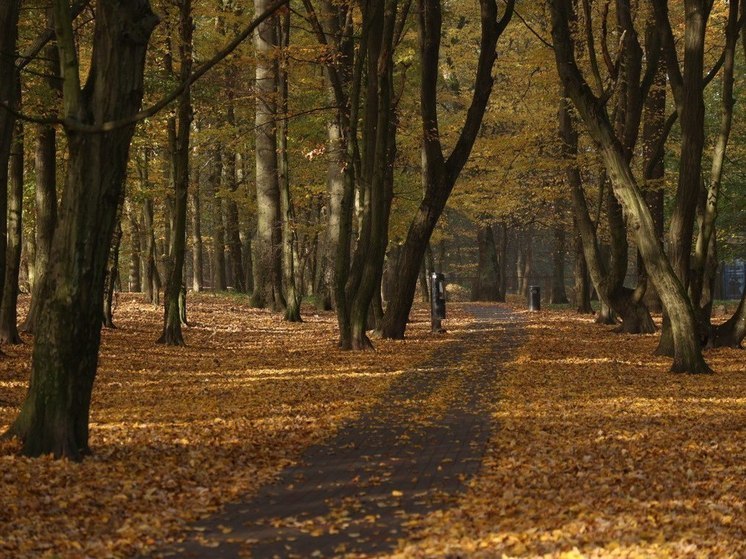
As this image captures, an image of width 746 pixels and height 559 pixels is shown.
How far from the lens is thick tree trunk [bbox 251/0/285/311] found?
2675 centimetres

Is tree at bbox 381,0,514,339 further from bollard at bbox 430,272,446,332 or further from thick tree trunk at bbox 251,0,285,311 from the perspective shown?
thick tree trunk at bbox 251,0,285,311

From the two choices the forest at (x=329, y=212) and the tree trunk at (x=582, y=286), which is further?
the tree trunk at (x=582, y=286)

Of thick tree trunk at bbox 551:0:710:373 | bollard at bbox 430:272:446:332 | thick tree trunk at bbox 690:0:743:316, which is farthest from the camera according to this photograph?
bollard at bbox 430:272:446:332

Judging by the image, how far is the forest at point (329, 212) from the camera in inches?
343

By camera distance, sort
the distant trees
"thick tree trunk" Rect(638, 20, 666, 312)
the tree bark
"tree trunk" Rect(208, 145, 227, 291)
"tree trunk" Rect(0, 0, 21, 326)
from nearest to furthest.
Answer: the distant trees < "tree trunk" Rect(0, 0, 21, 326) < "thick tree trunk" Rect(638, 20, 666, 312) < the tree bark < "tree trunk" Rect(208, 145, 227, 291)

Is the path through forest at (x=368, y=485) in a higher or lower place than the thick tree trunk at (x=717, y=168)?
lower

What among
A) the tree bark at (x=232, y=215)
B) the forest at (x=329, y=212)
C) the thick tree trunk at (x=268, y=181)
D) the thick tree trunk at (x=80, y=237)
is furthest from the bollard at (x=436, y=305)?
the thick tree trunk at (x=80, y=237)

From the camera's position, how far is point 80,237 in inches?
340

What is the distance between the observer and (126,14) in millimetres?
8773

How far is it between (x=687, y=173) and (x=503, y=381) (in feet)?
16.7

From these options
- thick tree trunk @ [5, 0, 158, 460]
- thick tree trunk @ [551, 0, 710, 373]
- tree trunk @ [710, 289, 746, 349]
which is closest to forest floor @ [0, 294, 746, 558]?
thick tree trunk @ [5, 0, 158, 460]

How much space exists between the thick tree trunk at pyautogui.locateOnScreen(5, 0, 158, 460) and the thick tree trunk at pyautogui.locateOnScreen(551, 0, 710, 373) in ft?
32.7

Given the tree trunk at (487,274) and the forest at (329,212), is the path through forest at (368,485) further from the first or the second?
the tree trunk at (487,274)

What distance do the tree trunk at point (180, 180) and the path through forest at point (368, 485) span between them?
7557 mm
